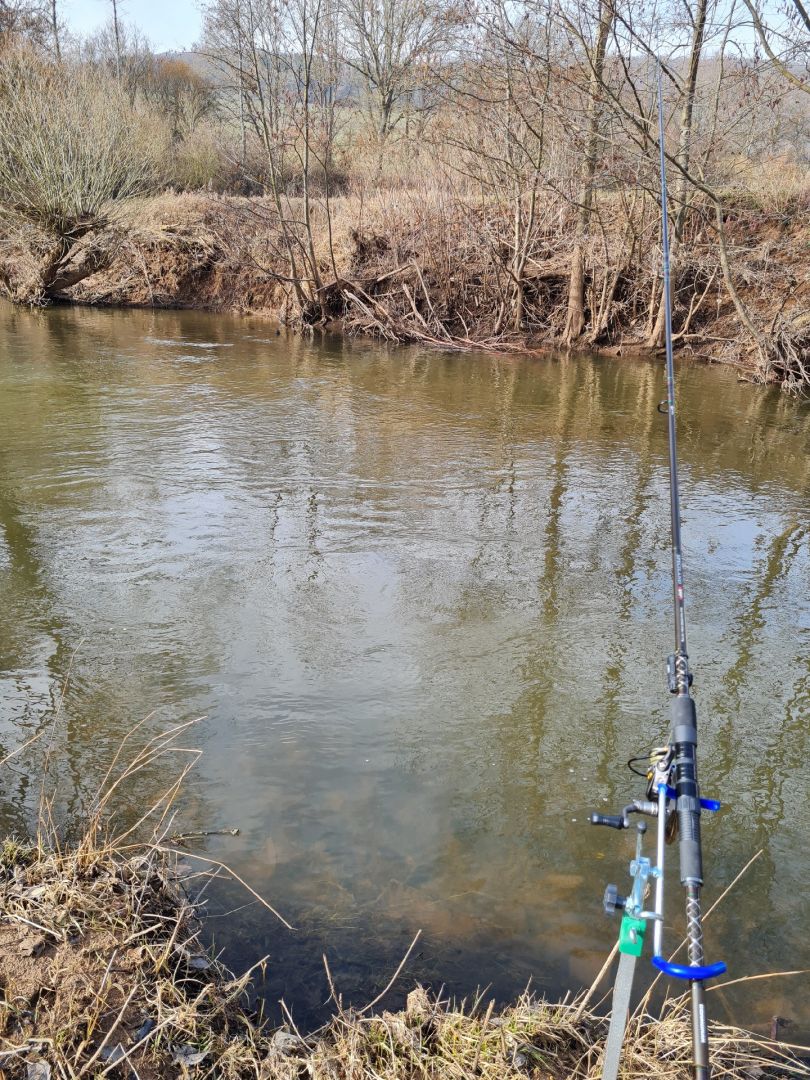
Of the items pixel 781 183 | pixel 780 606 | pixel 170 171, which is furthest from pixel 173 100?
pixel 780 606

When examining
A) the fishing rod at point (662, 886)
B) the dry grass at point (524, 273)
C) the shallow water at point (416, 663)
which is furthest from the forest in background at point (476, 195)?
the fishing rod at point (662, 886)

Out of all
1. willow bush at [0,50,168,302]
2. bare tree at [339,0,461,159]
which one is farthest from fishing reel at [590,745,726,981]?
bare tree at [339,0,461,159]

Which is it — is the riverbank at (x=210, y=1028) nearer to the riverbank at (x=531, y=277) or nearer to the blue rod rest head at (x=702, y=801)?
the blue rod rest head at (x=702, y=801)

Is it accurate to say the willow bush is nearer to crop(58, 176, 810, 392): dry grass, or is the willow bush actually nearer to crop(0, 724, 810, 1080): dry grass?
crop(58, 176, 810, 392): dry grass

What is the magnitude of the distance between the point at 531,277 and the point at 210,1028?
16.3 m

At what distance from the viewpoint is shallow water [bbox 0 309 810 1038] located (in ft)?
11.0

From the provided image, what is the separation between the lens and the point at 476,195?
17.4m

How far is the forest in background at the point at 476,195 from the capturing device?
1288 cm

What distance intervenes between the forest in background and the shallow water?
17.4ft

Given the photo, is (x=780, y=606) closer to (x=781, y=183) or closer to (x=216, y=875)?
(x=216, y=875)

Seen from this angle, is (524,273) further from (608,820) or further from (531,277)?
(608,820)

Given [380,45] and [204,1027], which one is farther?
[380,45]

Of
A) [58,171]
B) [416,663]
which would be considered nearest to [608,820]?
[416,663]

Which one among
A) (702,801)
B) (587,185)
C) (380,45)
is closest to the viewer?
(702,801)
